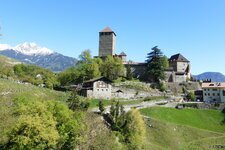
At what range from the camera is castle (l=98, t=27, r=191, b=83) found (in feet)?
366

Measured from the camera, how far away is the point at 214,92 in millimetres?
101562

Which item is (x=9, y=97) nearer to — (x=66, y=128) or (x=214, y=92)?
(x=66, y=128)

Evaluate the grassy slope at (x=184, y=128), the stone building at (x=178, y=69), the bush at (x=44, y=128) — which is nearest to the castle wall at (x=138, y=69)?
the stone building at (x=178, y=69)

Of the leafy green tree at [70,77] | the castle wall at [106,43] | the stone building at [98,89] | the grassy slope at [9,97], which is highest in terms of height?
the castle wall at [106,43]

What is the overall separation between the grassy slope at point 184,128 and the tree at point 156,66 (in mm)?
21535

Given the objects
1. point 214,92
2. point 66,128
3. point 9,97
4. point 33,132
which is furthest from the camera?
point 214,92

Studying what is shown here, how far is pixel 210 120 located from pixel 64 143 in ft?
164

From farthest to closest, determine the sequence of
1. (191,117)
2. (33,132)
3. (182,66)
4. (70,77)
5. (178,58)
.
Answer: (178,58) → (182,66) → (70,77) → (191,117) → (33,132)

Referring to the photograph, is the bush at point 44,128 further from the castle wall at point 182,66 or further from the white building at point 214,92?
the castle wall at point 182,66

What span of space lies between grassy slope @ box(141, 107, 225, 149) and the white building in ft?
45.4

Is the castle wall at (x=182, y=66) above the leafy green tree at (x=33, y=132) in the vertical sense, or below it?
above

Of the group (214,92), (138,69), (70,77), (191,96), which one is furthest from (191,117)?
(70,77)

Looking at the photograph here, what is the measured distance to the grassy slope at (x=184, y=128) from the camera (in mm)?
66312

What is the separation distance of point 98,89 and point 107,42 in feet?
134
